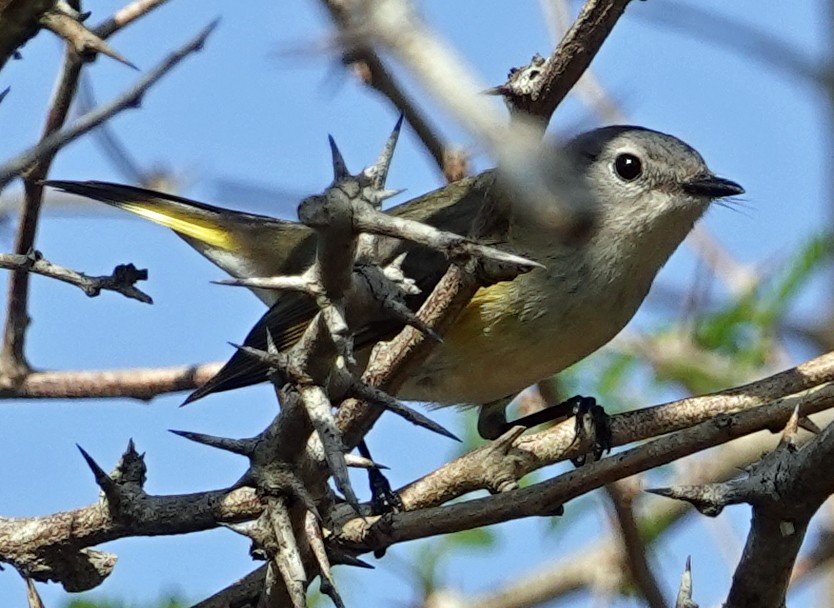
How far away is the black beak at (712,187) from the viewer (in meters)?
4.91

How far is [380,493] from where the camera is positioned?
4.27 metres

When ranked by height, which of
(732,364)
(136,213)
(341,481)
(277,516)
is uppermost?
(136,213)

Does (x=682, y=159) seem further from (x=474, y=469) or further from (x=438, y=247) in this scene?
(x=438, y=247)

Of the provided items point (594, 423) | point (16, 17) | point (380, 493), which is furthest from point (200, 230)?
point (16, 17)

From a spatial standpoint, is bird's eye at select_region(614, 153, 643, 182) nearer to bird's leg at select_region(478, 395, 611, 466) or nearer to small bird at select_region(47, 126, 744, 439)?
small bird at select_region(47, 126, 744, 439)

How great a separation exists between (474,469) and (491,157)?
6.05 feet

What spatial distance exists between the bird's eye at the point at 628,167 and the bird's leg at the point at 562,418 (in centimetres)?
98

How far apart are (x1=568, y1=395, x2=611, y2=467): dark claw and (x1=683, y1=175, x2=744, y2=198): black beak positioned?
0.99 metres

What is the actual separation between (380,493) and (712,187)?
1.76m

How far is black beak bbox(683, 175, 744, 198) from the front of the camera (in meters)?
4.91

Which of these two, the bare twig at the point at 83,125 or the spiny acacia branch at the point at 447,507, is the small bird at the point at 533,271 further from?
the bare twig at the point at 83,125

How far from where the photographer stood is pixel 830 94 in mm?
1294

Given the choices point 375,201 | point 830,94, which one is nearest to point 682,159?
point 375,201

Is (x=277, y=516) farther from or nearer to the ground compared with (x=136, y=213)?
nearer to the ground
